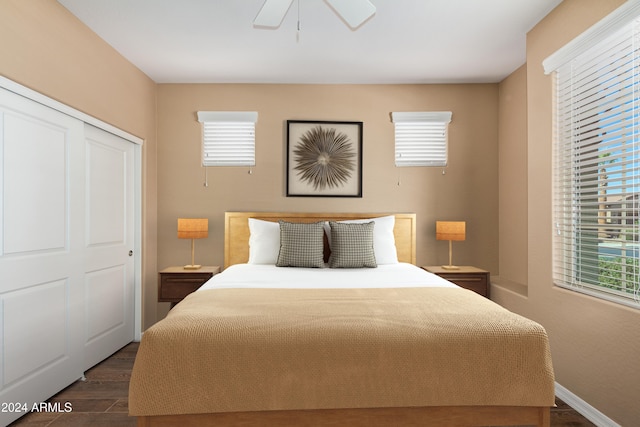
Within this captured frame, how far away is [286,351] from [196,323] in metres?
0.45

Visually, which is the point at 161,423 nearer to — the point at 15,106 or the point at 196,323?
the point at 196,323

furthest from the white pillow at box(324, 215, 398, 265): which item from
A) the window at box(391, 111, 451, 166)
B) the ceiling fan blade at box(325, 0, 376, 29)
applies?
the ceiling fan blade at box(325, 0, 376, 29)

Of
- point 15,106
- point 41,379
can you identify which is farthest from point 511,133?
point 41,379

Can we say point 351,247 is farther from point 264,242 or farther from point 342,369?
point 342,369

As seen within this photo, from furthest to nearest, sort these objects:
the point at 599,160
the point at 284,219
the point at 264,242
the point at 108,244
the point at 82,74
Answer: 1. the point at 284,219
2. the point at 264,242
3. the point at 108,244
4. the point at 82,74
5. the point at 599,160

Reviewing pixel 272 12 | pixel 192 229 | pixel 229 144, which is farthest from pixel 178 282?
pixel 272 12

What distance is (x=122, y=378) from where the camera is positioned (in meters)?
3.04

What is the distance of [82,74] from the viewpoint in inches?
118

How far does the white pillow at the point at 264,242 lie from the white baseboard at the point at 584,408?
2401mm

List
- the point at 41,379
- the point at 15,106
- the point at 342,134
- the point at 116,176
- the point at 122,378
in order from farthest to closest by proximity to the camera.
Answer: the point at 342,134, the point at 116,176, the point at 122,378, the point at 41,379, the point at 15,106

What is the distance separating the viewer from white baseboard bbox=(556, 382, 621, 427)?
2264mm

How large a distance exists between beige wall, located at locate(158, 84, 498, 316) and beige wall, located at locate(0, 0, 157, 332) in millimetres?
232

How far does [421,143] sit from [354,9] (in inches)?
97.0

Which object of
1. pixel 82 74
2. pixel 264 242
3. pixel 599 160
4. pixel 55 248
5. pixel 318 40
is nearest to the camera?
pixel 599 160
